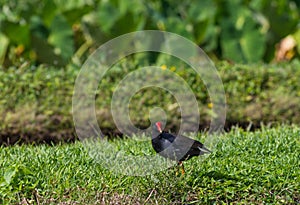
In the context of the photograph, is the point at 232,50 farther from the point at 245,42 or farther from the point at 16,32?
the point at 16,32

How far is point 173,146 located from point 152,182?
25cm

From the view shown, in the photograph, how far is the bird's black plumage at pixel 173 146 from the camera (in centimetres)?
427

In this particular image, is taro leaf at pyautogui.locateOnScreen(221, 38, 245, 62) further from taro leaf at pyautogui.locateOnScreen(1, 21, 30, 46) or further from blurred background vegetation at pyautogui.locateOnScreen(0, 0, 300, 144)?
taro leaf at pyautogui.locateOnScreen(1, 21, 30, 46)

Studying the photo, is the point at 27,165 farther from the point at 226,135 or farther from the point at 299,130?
the point at 299,130

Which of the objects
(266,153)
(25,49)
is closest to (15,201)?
(266,153)

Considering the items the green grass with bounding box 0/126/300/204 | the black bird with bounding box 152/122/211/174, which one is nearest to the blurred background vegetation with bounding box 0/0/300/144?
the green grass with bounding box 0/126/300/204

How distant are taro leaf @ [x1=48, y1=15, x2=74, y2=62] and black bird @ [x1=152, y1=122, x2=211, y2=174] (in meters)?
4.39

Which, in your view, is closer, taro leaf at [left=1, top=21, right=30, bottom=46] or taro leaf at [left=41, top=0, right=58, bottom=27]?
taro leaf at [left=1, top=21, right=30, bottom=46]

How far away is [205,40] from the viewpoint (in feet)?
30.6

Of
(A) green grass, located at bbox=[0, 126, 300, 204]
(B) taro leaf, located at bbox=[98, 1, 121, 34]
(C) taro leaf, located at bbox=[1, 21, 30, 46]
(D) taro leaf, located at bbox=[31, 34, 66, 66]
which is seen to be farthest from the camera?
(B) taro leaf, located at bbox=[98, 1, 121, 34]

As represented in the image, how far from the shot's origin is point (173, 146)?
168 inches

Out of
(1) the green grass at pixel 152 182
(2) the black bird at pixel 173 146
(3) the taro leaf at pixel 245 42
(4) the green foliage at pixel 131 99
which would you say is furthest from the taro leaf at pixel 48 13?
(2) the black bird at pixel 173 146

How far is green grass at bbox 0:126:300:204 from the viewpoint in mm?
4125

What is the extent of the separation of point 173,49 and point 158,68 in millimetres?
1014
